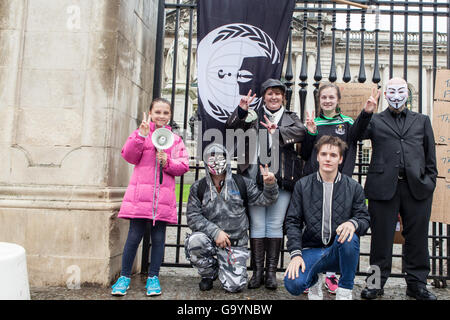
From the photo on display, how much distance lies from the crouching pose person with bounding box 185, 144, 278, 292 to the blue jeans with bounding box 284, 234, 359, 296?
720mm

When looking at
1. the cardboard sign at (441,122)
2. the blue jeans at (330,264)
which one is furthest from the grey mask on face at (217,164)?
the cardboard sign at (441,122)

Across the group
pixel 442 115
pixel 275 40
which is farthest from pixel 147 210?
pixel 442 115

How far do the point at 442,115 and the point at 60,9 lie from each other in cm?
470

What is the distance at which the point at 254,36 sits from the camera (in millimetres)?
4566

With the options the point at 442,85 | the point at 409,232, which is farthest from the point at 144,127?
the point at 442,85

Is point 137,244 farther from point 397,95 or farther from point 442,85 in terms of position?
point 442,85

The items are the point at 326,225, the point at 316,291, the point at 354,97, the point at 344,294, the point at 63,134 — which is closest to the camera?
the point at 344,294

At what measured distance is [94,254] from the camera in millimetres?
3738

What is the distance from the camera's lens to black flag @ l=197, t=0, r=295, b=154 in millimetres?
4555

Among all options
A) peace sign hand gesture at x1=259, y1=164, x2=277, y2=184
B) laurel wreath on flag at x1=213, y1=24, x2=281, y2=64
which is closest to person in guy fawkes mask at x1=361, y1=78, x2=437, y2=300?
peace sign hand gesture at x1=259, y1=164, x2=277, y2=184

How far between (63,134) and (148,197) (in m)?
1.22

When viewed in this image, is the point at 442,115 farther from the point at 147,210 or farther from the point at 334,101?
the point at 147,210

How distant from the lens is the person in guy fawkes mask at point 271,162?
391cm

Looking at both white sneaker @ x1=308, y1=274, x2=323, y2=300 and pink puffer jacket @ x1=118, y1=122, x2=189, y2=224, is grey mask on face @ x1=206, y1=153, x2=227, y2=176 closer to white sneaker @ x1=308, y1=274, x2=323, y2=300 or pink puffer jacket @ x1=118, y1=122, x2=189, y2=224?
pink puffer jacket @ x1=118, y1=122, x2=189, y2=224
